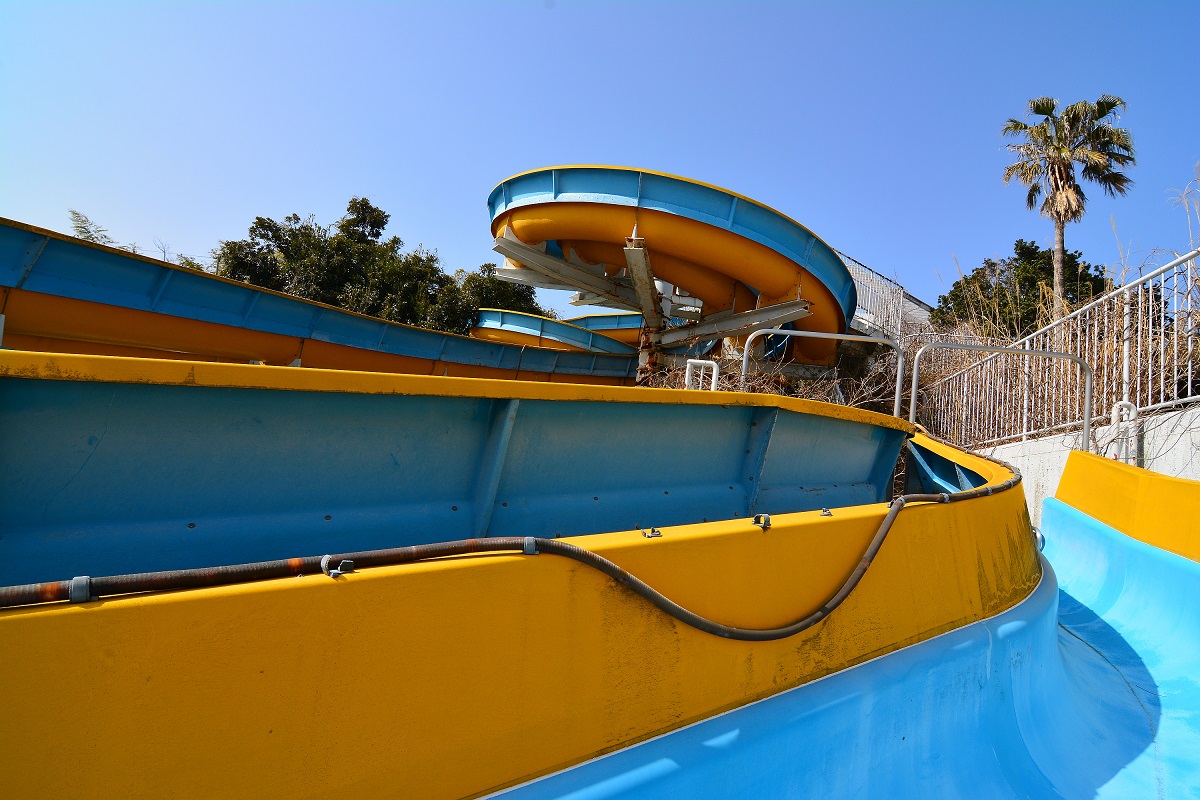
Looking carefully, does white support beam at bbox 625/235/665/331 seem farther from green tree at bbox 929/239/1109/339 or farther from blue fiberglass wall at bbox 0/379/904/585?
green tree at bbox 929/239/1109/339

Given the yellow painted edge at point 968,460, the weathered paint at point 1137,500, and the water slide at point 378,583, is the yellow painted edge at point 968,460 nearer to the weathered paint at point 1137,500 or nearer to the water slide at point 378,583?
the weathered paint at point 1137,500

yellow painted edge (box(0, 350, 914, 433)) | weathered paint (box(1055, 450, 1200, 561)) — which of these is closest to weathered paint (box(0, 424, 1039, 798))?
yellow painted edge (box(0, 350, 914, 433))

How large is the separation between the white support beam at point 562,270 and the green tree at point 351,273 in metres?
7.13

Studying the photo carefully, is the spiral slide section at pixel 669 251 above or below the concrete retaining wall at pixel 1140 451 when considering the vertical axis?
above

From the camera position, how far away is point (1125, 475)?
405 centimetres

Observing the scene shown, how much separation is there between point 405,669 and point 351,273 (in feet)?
54.0

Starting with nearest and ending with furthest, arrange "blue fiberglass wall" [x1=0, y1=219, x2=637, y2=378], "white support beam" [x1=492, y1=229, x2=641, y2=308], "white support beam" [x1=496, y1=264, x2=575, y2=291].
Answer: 1. "blue fiberglass wall" [x1=0, y1=219, x2=637, y2=378]
2. "white support beam" [x1=492, y1=229, x2=641, y2=308]
3. "white support beam" [x1=496, y1=264, x2=575, y2=291]

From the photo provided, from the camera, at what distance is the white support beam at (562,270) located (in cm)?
863

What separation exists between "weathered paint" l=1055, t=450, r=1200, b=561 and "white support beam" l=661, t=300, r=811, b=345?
156 inches

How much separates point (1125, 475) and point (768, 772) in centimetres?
412

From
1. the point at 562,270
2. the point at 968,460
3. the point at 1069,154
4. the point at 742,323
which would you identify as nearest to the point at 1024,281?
the point at 1069,154

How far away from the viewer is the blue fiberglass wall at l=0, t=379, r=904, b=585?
1.22 meters

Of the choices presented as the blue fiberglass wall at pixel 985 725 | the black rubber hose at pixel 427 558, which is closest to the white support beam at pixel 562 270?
the blue fiberglass wall at pixel 985 725

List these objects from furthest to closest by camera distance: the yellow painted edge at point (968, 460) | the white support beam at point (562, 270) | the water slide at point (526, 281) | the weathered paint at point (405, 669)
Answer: the white support beam at point (562, 270) → the water slide at point (526, 281) → the yellow painted edge at point (968, 460) → the weathered paint at point (405, 669)
